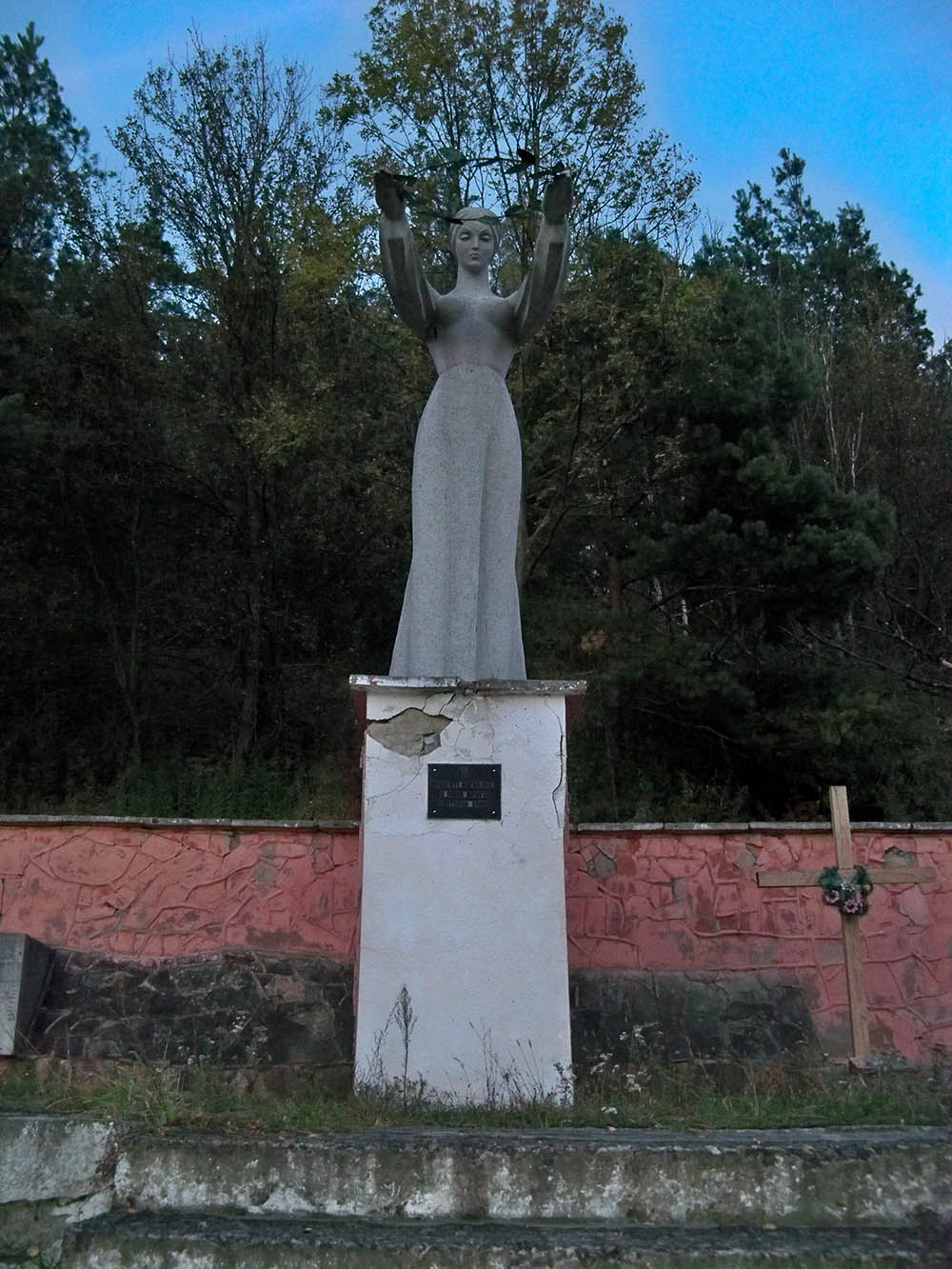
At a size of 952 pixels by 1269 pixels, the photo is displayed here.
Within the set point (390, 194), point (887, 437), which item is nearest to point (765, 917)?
point (390, 194)

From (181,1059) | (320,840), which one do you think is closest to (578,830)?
(320,840)

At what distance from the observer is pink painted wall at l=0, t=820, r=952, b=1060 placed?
7.25 meters

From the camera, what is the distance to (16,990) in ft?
20.9

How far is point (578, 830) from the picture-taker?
7.43m

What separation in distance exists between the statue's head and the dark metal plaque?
2.83 metres

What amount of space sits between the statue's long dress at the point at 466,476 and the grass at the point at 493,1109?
2.17m

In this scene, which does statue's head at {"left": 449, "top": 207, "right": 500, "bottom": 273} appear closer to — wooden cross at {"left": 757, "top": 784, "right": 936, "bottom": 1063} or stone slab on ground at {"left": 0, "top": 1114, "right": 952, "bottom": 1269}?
wooden cross at {"left": 757, "top": 784, "right": 936, "bottom": 1063}

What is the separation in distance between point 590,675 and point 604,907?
6089 mm

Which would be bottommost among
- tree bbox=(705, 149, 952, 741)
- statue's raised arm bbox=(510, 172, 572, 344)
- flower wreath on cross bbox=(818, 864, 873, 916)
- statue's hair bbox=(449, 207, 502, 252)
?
flower wreath on cross bbox=(818, 864, 873, 916)

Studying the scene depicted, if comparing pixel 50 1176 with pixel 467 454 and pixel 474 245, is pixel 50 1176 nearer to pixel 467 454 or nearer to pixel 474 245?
pixel 467 454

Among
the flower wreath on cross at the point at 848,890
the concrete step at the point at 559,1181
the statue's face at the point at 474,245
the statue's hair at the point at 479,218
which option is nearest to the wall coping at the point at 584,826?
the flower wreath on cross at the point at 848,890

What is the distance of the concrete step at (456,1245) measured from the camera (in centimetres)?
261

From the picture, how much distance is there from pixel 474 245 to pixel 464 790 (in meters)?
3.02

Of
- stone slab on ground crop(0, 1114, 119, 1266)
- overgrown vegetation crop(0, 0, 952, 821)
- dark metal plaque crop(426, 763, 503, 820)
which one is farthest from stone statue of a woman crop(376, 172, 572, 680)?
overgrown vegetation crop(0, 0, 952, 821)
